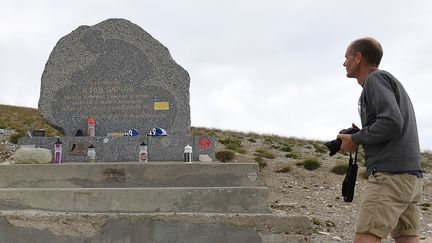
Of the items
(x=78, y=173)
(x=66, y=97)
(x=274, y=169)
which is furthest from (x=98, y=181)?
(x=274, y=169)

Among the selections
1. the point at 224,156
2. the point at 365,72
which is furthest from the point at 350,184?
the point at 224,156

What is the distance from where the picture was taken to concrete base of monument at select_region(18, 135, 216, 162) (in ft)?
28.2

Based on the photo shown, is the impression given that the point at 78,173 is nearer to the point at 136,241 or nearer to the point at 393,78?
the point at 136,241

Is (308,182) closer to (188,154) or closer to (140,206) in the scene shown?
(188,154)

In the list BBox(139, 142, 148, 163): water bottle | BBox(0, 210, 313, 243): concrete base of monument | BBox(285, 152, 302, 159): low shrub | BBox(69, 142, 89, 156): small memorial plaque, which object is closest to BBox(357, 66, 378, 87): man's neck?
BBox(0, 210, 313, 243): concrete base of monument

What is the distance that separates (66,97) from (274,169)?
8.89 metres

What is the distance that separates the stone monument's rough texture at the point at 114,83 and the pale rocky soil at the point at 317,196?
1646 mm

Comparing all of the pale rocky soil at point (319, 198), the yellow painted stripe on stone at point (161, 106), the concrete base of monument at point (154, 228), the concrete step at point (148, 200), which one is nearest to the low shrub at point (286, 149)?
the pale rocky soil at point (319, 198)

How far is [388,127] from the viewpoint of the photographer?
3.58 meters

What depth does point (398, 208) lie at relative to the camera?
360 cm

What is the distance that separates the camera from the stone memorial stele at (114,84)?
927 cm

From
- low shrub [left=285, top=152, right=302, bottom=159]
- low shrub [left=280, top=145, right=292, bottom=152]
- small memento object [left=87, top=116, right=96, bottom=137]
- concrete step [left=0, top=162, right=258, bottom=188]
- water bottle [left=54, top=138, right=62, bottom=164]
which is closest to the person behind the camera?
concrete step [left=0, top=162, right=258, bottom=188]

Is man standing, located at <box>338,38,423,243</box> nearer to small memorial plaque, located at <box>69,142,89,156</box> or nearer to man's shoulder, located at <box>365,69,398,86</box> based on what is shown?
man's shoulder, located at <box>365,69,398,86</box>

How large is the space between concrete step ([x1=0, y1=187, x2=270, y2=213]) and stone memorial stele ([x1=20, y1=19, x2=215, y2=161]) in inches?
104
